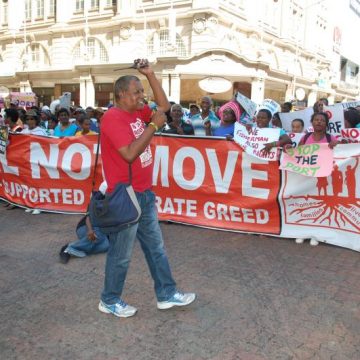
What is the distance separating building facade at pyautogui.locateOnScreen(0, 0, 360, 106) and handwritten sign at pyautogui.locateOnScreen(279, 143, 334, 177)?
740 inches

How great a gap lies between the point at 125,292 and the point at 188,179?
93.1 inches

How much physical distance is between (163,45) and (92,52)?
7.54 meters

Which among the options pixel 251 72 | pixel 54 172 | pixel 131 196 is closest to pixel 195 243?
pixel 131 196

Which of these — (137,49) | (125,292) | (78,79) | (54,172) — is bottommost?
(125,292)

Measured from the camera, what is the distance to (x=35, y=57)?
1638 inches

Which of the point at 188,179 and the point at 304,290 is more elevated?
the point at 188,179

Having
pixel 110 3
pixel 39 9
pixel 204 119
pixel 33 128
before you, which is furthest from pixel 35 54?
pixel 204 119

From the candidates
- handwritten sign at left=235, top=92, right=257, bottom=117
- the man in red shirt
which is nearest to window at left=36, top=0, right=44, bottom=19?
handwritten sign at left=235, top=92, right=257, bottom=117

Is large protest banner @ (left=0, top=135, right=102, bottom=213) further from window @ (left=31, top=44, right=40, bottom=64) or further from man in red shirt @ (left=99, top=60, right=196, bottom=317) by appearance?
window @ (left=31, top=44, right=40, bottom=64)

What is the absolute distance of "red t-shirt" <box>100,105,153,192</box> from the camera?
9.90ft

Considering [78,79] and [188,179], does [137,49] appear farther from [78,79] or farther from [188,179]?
[188,179]

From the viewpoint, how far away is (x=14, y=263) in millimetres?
4613

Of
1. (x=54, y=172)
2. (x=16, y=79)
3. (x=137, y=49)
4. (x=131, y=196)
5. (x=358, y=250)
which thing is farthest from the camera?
(x=16, y=79)

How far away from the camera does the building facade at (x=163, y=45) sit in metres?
30.5
